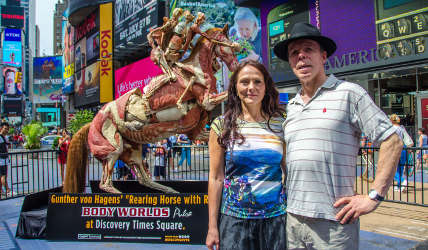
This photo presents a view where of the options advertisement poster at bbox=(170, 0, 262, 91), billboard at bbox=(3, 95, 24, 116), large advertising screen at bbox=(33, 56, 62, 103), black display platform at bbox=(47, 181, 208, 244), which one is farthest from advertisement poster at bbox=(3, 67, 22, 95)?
black display platform at bbox=(47, 181, 208, 244)

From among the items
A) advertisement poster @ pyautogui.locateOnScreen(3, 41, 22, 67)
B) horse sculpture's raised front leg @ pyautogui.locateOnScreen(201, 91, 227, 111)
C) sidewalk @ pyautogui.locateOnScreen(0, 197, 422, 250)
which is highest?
advertisement poster @ pyautogui.locateOnScreen(3, 41, 22, 67)

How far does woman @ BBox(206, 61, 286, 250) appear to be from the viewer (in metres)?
2.08

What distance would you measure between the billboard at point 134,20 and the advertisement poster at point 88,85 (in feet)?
19.1

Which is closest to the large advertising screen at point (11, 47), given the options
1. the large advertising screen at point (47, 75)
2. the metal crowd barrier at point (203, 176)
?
the large advertising screen at point (47, 75)

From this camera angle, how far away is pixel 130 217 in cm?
447

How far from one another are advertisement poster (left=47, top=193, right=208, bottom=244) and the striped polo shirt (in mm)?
2584

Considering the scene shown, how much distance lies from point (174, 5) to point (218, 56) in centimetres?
2173

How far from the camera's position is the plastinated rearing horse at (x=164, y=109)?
4.71 metres

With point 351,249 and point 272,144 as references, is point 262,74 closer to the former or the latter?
point 272,144

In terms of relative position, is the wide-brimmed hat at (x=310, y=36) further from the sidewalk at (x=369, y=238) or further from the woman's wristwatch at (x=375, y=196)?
the sidewalk at (x=369, y=238)

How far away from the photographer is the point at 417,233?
4723 millimetres

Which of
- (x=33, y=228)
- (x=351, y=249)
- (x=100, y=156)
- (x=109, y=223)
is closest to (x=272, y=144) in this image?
(x=351, y=249)

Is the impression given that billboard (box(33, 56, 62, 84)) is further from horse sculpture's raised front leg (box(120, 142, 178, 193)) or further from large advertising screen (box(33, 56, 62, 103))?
horse sculpture's raised front leg (box(120, 142, 178, 193))

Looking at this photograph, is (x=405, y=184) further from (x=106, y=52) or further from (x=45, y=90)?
(x=45, y=90)
